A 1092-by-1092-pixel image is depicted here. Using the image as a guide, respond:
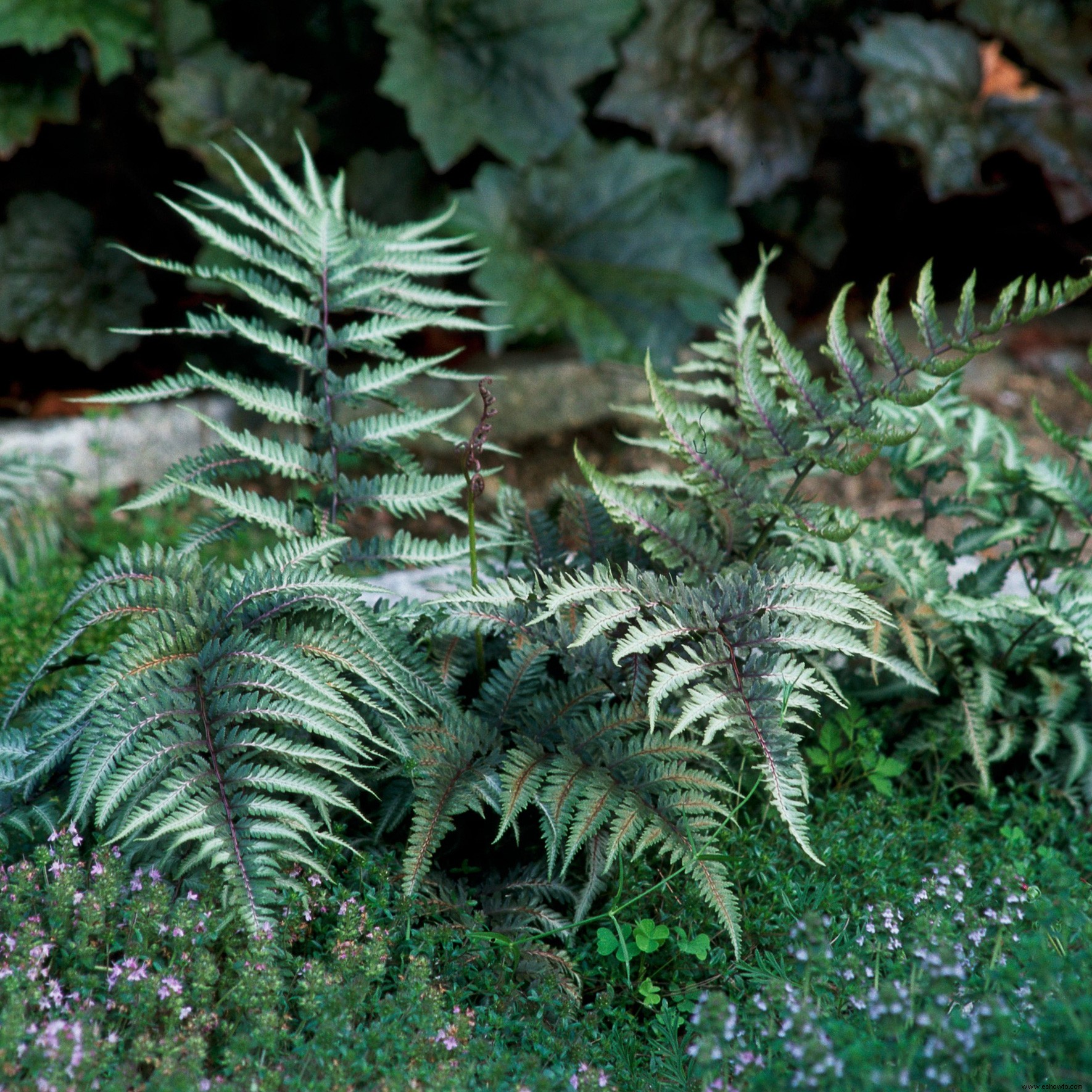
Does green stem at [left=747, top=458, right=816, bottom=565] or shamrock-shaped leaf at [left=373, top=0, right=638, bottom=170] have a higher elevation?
shamrock-shaped leaf at [left=373, top=0, right=638, bottom=170]

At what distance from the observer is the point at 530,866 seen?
2152mm

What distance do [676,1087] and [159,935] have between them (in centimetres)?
88

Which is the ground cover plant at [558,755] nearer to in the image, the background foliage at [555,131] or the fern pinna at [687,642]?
the fern pinna at [687,642]

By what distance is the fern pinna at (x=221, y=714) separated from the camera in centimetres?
183

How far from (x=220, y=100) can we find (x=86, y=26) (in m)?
0.50

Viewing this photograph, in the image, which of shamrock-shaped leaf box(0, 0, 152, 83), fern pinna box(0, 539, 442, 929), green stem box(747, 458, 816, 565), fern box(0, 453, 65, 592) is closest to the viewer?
fern pinna box(0, 539, 442, 929)

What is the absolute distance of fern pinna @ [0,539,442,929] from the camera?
1832mm

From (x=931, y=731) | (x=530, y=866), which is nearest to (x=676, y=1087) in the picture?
(x=530, y=866)

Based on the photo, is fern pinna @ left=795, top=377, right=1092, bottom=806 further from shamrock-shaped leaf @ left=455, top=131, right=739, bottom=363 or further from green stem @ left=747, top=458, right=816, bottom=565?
shamrock-shaped leaf @ left=455, top=131, right=739, bottom=363

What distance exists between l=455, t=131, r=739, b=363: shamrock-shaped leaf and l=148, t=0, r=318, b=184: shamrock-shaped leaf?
72cm

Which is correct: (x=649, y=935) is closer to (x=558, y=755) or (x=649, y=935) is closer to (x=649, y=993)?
Result: (x=649, y=993)

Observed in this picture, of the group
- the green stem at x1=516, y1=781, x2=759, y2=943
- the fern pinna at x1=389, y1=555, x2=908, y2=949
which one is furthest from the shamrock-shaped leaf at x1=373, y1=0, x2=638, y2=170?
the green stem at x1=516, y1=781, x2=759, y2=943

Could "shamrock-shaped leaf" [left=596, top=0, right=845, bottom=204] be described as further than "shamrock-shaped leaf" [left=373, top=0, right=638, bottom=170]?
Yes

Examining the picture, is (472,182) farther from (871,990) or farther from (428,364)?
(871,990)
